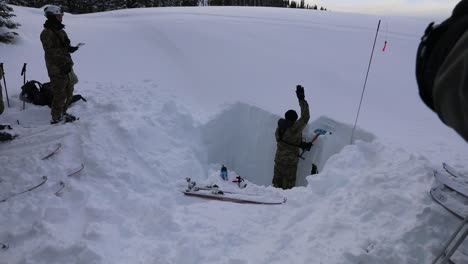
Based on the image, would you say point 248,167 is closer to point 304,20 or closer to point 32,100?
point 32,100

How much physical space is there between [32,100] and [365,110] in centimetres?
679

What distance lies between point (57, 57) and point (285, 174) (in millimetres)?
4724

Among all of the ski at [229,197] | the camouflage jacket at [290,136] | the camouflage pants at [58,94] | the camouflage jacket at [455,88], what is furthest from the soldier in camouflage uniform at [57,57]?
the camouflage jacket at [455,88]

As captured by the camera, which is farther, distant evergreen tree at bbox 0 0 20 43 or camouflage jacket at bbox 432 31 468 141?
distant evergreen tree at bbox 0 0 20 43

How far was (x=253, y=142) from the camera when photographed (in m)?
8.38

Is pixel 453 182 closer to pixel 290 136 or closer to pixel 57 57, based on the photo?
pixel 290 136

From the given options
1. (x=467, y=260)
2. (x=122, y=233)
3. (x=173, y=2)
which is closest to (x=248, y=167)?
(x=122, y=233)

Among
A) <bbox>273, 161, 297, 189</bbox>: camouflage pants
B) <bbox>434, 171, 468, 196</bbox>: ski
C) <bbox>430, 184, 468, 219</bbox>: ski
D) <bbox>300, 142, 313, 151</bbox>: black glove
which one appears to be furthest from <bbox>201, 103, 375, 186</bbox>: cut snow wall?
<bbox>430, 184, 468, 219</bbox>: ski

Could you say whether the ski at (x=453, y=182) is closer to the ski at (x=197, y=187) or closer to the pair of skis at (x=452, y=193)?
the pair of skis at (x=452, y=193)

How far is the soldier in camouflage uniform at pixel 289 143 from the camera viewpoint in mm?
6441

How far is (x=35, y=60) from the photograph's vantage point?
366 inches

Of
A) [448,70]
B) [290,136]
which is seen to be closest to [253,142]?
[290,136]

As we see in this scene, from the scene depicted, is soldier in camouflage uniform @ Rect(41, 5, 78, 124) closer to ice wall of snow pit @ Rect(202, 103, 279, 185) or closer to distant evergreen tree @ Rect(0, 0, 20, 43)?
ice wall of snow pit @ Rect(202, 103, 279, 185)

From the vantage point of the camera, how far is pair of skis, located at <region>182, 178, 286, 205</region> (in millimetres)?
4632
